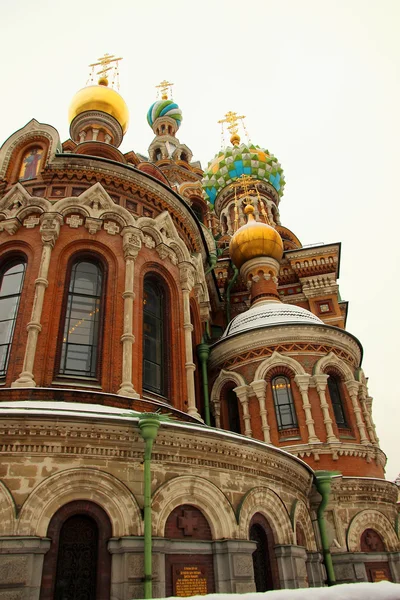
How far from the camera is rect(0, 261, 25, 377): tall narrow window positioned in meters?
9.03

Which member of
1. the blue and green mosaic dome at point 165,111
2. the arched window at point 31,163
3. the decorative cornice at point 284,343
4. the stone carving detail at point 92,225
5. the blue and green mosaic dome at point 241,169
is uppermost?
the blue and green mosaic dome at point 165,111

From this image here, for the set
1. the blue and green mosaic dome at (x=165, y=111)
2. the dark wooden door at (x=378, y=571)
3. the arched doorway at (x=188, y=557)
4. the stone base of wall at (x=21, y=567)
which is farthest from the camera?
the blue and green mosaic dome at (x=165, y=111)

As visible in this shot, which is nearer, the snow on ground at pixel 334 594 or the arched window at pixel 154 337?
the snow on ground at pixel 334 594

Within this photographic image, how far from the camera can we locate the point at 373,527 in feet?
37.1

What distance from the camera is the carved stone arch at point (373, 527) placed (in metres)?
10.9

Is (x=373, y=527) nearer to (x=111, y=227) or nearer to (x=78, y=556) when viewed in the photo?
(x=78, y=556)

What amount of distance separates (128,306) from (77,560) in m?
4.75

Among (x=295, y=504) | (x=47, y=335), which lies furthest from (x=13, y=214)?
(x=295, y=504)

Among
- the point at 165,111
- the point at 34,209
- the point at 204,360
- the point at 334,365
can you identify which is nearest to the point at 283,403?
the point at 334,365

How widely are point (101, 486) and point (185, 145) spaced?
31.7 metres

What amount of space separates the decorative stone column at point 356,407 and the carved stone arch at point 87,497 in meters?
7.55

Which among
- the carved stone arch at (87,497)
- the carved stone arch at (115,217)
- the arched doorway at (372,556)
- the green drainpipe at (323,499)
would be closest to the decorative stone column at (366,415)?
the arched doorway at (372,556)

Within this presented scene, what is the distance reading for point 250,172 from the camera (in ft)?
86.6

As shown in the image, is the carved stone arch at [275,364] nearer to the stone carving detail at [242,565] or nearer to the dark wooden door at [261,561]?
the dark wooden door at [261,561]
